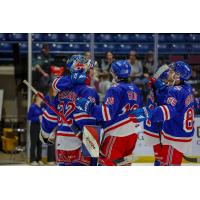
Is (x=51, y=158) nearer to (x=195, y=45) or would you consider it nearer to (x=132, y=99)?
(x=195, y=45)

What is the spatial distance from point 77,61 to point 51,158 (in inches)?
127

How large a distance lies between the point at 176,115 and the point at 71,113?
1002 mm

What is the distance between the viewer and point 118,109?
224 inches

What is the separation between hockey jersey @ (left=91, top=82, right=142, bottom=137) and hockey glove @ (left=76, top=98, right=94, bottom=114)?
2.0 inches

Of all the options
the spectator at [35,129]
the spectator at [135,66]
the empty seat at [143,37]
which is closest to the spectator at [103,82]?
the spectator at [135,66]

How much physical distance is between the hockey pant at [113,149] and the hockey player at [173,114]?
0.86 ft

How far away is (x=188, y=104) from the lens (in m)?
5.85

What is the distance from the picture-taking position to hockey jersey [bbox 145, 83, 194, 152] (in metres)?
5.68

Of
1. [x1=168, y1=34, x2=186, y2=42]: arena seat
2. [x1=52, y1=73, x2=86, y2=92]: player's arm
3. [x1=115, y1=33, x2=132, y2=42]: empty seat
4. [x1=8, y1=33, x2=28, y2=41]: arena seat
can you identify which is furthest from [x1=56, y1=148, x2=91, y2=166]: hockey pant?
[x1=168, y1=34, x2=186, y2=42]: arena seat

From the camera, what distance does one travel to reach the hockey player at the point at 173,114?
5.70 meters

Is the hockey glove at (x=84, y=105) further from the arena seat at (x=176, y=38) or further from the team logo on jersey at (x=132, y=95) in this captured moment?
the arena seat at (x=176, y=38)

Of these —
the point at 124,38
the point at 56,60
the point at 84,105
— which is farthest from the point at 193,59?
the point at 84,105

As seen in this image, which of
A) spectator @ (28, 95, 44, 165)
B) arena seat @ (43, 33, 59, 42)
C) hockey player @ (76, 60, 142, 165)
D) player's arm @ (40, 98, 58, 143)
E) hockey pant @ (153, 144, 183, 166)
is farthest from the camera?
arena seat @ (43, 33, 59, 42)

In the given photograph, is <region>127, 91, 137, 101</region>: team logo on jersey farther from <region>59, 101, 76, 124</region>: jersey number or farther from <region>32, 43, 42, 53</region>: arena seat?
<region>32, 43, 42, 53</region>: arena seat
